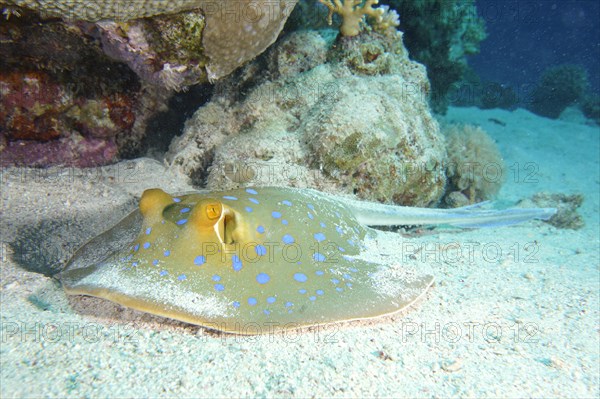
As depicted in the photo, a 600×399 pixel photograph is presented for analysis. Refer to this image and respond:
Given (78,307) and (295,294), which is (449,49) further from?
(78,307)

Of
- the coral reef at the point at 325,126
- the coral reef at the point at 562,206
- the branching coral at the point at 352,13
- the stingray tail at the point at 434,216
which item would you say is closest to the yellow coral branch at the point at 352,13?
the branching coral at the point at 352,13

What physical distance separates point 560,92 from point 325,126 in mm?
22304

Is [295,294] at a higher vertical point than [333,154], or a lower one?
lower

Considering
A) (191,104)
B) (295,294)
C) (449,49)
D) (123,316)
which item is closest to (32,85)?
(191,104)

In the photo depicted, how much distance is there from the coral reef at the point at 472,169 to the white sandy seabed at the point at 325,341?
2725 millimetres

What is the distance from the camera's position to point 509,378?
2.38 metres

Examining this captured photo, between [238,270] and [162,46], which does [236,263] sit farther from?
[162,46]

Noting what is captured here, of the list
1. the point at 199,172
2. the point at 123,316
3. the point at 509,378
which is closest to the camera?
the point at 509,378

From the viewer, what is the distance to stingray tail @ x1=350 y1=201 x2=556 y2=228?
445cm

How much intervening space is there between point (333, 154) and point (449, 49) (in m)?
9.23

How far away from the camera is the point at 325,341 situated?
2.54m

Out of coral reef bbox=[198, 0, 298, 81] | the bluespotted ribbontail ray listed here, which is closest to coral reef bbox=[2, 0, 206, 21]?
coral reef bbox=[198, 0, 298, 81]

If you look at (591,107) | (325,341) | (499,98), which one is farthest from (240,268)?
(591,107)

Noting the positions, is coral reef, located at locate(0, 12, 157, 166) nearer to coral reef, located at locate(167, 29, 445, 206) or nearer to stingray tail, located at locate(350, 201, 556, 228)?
coral reef, located at locate(167, 29, 445, 206)
